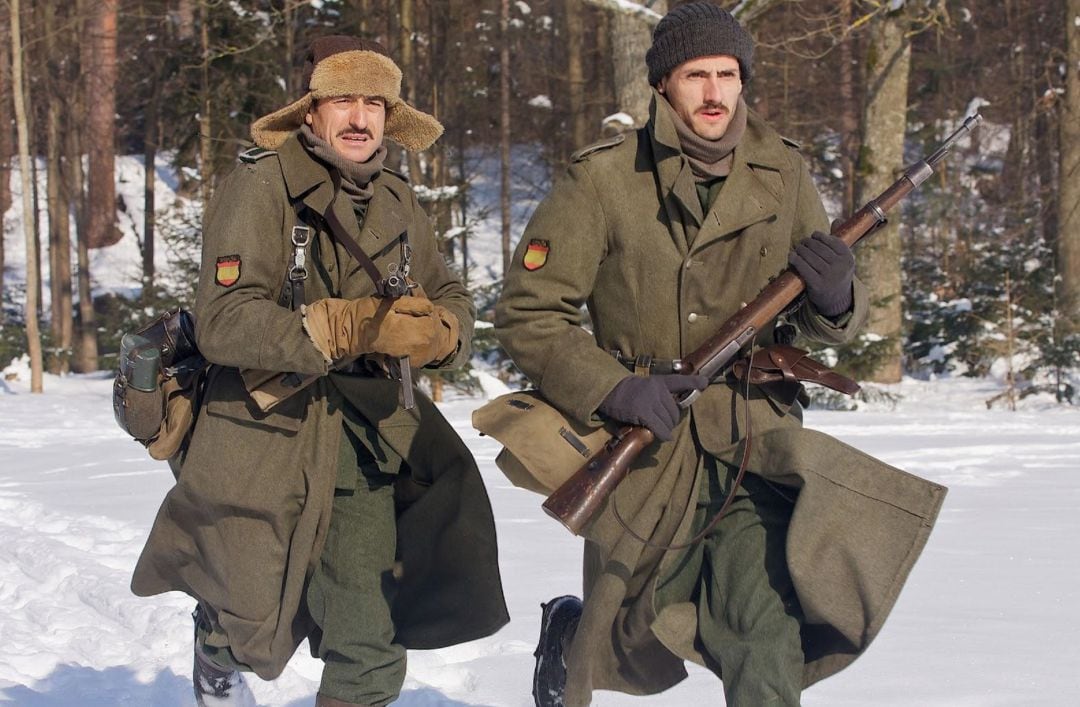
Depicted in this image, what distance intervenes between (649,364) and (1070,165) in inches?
634

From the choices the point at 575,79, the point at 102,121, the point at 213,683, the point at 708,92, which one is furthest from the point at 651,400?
the point at 102,121

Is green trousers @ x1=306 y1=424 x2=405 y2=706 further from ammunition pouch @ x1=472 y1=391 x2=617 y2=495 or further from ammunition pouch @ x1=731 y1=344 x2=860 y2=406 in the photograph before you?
ammunition pouch @ x1=731 y1=344 x2=860 y2=406

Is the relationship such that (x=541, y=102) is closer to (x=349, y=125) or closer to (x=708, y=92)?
(x=349, y=125)

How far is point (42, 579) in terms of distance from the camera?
601cm

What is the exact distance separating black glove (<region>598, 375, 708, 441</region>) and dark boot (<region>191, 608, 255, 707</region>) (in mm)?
1533

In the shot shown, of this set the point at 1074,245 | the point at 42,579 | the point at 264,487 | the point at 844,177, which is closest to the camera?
the point at 264,487

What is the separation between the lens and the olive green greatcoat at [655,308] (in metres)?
3.24

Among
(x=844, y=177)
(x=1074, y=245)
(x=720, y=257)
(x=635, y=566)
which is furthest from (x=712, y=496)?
(x=844, y=177)

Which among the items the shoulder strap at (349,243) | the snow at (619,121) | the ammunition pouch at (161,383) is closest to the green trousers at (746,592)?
the shoulder strap at (349,243)

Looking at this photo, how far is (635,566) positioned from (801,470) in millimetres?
522

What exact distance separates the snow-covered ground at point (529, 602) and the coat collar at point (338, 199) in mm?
1516

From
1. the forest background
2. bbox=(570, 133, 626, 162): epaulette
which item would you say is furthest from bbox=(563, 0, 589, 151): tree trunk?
bbox=(570, 133, 626, 162): epaulette

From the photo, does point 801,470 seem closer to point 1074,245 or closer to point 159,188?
point 1074,245

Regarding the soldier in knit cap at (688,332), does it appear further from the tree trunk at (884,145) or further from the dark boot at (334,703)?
the tree trunk at (884,145)
